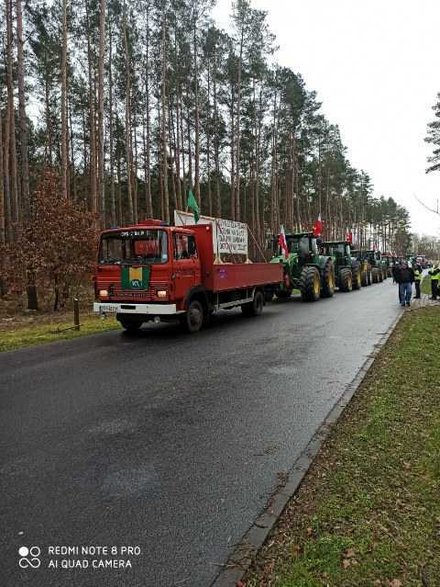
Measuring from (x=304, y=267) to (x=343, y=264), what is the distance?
778 centimetres

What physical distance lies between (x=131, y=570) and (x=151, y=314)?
7616mm

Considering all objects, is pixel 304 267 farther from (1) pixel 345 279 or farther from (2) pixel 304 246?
(1) pixel 345 279

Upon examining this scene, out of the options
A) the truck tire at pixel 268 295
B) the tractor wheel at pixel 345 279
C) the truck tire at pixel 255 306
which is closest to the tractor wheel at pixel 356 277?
the tractor wheel at pixel 345 279

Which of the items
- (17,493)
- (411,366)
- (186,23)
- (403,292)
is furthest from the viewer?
(186,23)

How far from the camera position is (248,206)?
155 ft

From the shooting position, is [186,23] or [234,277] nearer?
[234,277]

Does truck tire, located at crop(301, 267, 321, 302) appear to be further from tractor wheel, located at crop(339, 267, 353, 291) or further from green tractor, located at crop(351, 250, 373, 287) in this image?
green tractor, located at crop(351, 250, 373, 287)

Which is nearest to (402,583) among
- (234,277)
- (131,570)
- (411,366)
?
(131,570)

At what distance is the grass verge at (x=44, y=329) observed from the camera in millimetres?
10141

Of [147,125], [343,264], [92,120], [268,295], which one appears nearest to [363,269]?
[343,264]

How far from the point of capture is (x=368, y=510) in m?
3.07

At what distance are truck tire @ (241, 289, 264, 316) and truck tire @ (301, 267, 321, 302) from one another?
3.99 m

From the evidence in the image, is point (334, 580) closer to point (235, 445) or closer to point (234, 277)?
point (235, 445)

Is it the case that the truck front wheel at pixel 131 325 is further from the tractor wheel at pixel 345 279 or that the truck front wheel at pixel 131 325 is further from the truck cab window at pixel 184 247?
the tractor wheel at pixel 345 279
